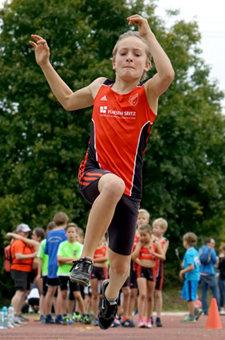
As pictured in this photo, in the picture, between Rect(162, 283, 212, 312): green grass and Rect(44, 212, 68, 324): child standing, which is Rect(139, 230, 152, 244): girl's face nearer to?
Rect(44, 212, 68, 324): child standing

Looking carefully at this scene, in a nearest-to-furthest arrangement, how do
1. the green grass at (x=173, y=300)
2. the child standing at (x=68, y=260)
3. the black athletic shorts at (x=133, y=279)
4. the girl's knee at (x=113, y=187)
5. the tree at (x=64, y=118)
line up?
1. the girl's knee at (x=113, y=187)
2. the child standing at (x=68, y=260)
3. the black athletic shorts at (x=133, y=279)
4. the tree at (x=64, y=118)
5. the green grass at (x=173, y=300)

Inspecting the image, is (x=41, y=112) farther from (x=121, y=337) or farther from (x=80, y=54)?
(x=121, y=337)

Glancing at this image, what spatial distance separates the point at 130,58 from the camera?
5.70 metres

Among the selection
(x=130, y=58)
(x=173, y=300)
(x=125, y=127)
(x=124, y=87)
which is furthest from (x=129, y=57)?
(x=173, y=300)

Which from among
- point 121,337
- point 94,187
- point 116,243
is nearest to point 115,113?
point 94,187

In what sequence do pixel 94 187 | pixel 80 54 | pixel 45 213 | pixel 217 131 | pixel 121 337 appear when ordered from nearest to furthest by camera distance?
pixel 94 187
pixel 121 337
pixel 45 213
pixel 80 54
pixel 217 131

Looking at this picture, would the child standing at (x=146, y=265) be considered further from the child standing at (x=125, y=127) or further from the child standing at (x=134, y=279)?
the child standing at (x=125, y=127)

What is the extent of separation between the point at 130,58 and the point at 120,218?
154 centimetres

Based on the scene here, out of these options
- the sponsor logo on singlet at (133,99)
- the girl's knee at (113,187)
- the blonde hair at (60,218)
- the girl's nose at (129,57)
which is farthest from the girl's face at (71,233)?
the girl's knee at (113,187)

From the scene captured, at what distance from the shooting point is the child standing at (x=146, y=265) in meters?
12.2

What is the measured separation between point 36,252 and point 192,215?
1580 centimetres

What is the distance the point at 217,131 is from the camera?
29328 millimetres

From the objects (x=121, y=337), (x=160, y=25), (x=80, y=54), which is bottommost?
(x=121, y=337)

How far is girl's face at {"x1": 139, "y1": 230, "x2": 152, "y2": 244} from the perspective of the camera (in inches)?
485
